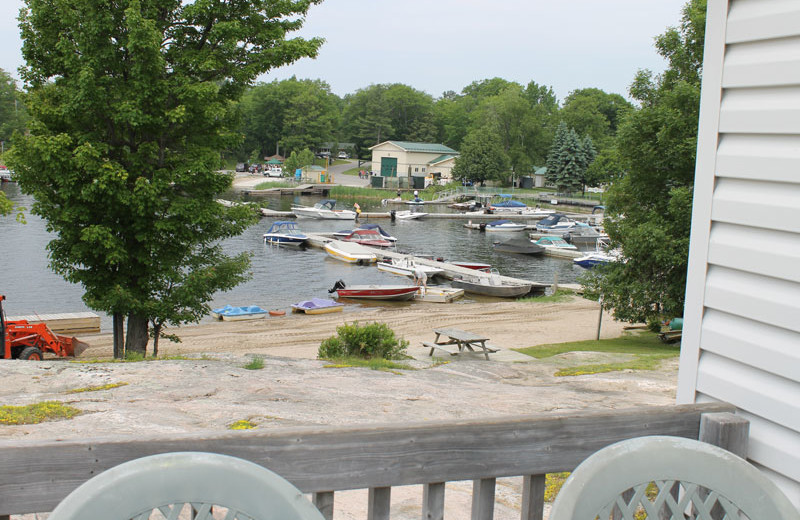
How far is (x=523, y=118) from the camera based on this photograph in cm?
10131

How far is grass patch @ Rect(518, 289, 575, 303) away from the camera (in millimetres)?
32188

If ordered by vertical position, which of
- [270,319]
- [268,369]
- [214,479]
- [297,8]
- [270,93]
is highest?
[270,93]

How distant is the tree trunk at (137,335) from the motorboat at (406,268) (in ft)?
Answer: 80.4

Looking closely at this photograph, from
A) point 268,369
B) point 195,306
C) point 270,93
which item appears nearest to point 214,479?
point 268,369

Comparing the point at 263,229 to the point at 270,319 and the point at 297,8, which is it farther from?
the point at 297,8

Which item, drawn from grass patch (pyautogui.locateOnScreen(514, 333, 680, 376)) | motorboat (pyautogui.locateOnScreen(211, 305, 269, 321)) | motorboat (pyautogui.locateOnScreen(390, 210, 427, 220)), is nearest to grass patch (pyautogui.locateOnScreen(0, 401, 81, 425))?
grass patch (pyautogui.locateOnScreen(514, 333, 680, 376))

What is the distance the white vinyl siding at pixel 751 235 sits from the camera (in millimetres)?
2922

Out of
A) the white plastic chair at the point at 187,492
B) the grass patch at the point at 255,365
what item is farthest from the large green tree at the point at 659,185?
the white plastic chair at the point at 187,492

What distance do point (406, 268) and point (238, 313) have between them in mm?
13689

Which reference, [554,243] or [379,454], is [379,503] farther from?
[554,243]

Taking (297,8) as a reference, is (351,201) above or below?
below

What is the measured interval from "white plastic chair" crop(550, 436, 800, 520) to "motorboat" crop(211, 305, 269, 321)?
83.9 ft

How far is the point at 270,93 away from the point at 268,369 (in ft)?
365

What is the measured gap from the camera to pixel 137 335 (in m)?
14.2
